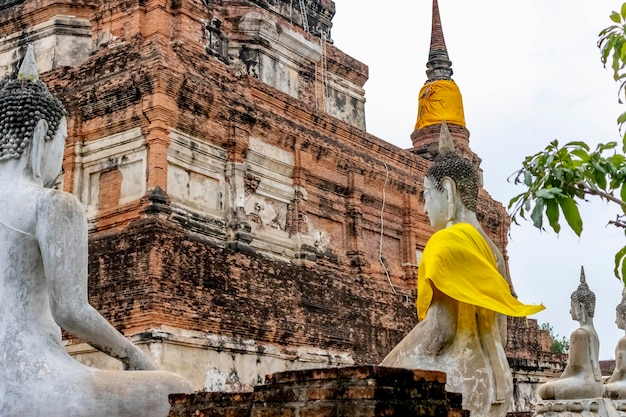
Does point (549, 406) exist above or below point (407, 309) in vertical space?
below

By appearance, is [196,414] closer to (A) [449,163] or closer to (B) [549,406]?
(A) [449,163]

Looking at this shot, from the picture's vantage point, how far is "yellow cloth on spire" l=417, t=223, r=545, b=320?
A: 5.32 m

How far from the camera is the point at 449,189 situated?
6.01 m

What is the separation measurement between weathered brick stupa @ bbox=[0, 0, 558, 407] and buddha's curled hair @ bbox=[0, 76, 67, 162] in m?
7.02

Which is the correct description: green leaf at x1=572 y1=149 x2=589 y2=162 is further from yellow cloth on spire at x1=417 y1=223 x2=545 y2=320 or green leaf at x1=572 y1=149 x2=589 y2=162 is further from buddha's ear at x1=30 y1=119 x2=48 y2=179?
buddha's ear at x1=30 y1=119 x2=48 y2=179

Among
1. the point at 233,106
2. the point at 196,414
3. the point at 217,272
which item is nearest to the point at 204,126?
the point at 233,106

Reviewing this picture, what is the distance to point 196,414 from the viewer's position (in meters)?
3.75

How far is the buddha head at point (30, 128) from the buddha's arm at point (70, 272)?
34 centimetres

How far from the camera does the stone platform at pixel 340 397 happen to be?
3.27 metres

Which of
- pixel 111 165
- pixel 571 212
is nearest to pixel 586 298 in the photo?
pixel 571 212

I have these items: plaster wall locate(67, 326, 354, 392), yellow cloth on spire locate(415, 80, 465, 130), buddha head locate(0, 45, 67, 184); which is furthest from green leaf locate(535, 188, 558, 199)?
yellow cloth on spire locate(415, 80, 465, 130)

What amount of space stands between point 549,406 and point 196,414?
5882mm

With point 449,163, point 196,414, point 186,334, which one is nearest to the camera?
point 196,414

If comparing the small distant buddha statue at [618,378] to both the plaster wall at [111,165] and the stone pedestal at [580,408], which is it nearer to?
the stone pedestal at [580,408]
